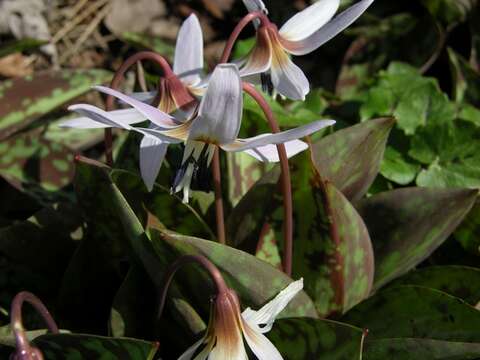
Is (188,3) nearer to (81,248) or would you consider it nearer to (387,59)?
(387,59)

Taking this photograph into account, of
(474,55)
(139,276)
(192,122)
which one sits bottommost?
(474,55)

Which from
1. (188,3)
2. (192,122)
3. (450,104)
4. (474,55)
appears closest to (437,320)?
(192,122)

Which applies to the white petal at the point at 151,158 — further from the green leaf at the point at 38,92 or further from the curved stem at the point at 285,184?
the green leaf at the point at 38,92

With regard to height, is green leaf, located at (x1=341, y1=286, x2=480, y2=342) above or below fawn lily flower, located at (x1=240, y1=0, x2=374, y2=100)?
below

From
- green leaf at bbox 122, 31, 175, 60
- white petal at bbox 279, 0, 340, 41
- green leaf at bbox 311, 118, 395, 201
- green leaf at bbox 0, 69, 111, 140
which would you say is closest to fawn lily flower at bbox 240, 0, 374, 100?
white petal at bbox 279, 0, 340, 41

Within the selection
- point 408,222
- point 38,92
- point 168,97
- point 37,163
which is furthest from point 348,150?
point 38,92

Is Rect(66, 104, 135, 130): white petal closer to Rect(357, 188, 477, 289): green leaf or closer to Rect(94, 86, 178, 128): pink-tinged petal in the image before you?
Rect(94, 86, 178, 128): pink-tinged petal
